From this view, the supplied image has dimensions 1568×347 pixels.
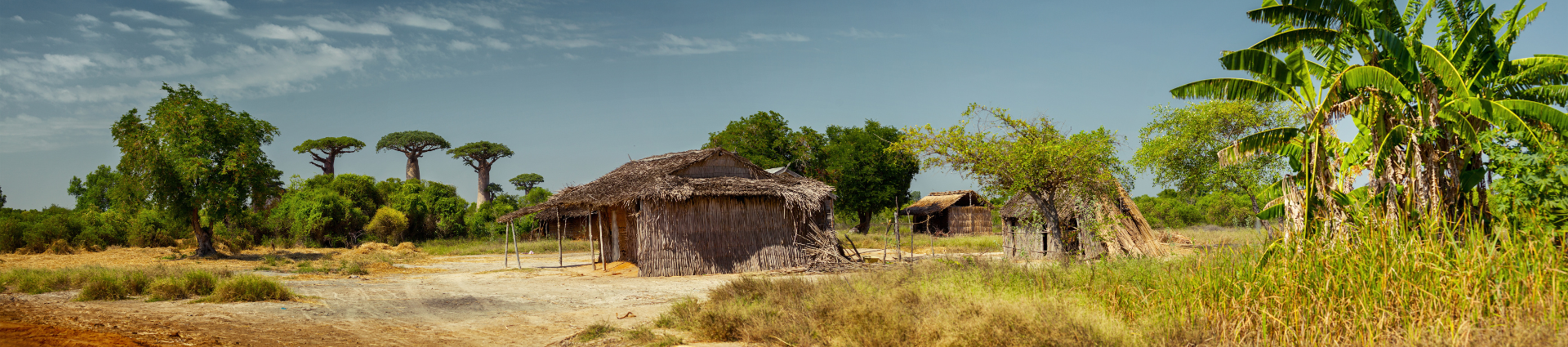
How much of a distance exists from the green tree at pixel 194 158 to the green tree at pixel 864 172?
21163 mm

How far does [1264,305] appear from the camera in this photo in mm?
5203

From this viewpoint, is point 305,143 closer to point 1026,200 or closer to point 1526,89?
point 1026,200

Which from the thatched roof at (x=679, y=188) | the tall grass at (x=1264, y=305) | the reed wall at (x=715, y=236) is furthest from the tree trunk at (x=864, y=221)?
the tall grass at (x=1264, y=305)

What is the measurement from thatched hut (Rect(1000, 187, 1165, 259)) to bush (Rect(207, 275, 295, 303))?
33.6 ft

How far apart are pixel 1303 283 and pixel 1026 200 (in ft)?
34.3


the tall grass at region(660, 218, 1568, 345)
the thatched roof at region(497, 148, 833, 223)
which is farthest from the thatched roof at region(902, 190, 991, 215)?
the tall grass at region(660, 218, 1568, 345)

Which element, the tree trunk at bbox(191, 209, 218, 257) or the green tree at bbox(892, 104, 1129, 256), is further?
the tree trunk at bbox(191, 209, 218, 257)

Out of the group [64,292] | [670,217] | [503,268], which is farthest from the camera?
[503,268]

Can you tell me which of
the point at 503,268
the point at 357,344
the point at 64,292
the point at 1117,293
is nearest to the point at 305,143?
the point at 503,268

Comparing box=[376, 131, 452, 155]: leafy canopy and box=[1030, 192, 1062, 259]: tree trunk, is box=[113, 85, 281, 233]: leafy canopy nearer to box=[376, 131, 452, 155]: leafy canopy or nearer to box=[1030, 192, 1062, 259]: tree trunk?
box=[1030, 192, 1062, 259]: tree trunk

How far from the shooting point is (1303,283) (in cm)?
531

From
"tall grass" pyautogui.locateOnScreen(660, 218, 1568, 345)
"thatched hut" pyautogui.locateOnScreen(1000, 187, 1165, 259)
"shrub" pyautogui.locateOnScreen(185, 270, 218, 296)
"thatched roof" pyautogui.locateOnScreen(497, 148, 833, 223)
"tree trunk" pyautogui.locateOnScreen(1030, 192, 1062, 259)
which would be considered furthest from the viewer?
"thatched roof" pyautogui.locateOnScreen(497, 148, 833, 223)

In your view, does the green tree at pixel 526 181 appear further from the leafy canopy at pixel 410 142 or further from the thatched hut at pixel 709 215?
the thatched hut at pixel 709 215

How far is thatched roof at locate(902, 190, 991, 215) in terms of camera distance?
36119 mm
